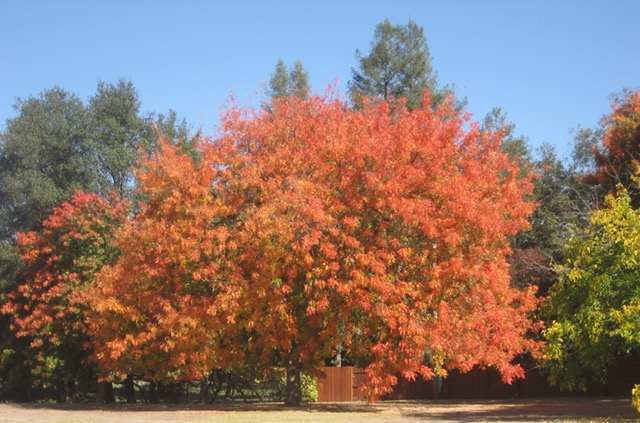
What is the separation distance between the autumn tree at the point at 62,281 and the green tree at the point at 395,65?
58.6 ft

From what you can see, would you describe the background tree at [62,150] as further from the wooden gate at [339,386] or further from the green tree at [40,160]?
the wooden gate at [339,386]

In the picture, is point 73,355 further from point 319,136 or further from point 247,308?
point 319,136

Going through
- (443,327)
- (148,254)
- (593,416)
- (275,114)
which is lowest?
(593,416)

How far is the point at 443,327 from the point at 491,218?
12.0 feet

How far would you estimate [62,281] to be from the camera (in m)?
35.3

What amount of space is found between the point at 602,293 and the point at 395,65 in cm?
2987

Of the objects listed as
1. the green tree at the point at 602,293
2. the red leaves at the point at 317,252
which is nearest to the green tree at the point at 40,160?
the red leaves at the point at 317,252

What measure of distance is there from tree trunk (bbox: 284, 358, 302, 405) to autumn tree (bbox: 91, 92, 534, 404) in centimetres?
22

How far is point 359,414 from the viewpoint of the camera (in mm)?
26172

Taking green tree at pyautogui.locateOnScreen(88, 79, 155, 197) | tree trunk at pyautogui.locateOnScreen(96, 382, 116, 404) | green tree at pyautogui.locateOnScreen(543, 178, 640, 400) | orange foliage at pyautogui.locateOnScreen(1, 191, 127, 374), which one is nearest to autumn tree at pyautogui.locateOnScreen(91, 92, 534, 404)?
green tree at pyautogui.locateOnScreen(543, 178, 640, 400)

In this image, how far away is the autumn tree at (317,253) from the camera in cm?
2461

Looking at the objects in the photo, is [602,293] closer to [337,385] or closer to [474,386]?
[337,385]

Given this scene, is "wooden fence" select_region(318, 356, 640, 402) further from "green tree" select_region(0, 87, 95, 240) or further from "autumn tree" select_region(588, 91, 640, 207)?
"green tree" select_region(0, 87, 95, 240)

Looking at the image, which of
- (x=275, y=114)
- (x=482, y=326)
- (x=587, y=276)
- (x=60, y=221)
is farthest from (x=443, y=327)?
(x=60, y=221)
